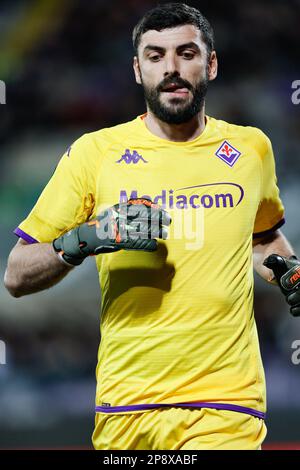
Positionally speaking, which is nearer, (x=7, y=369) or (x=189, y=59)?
(x=189, y=59)

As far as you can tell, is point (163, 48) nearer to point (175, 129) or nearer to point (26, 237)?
point (175, 129)

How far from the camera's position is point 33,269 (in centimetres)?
287

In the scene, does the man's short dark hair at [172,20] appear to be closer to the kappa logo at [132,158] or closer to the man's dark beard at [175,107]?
the man's dark beard at [175,107]

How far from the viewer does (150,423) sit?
2.73m

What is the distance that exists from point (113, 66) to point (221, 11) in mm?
836

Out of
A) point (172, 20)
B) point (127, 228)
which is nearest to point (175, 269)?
point (127, 228)

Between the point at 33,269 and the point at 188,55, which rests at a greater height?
the point at 188,55

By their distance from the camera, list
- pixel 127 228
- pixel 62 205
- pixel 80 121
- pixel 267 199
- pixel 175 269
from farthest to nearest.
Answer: pixel 80 121 < pixel 267 199 < pixel 62 205 < pixel 175 269 < pixel 127 228

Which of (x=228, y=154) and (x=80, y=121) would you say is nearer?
(x=228, y=154)

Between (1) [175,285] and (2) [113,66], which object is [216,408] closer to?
(1) [175,285]

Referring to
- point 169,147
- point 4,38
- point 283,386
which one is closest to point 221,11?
point 4,38

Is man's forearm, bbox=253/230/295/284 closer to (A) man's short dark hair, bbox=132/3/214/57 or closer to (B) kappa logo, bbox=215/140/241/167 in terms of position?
(B) kappa logo, bbox=215/140/241/167

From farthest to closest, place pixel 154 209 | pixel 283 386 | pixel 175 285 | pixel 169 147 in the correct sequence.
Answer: pixel 283 386, pixel 169 147, pixel 175 285, pixel 154 209

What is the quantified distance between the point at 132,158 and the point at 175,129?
0.19 metres
